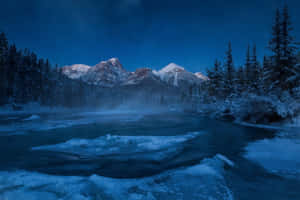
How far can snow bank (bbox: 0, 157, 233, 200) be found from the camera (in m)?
3.26

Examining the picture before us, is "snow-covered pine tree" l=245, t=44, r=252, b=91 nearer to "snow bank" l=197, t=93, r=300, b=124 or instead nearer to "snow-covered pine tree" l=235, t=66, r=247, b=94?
"snow-covered pine tree" l=235, t=66, r=247, b=94

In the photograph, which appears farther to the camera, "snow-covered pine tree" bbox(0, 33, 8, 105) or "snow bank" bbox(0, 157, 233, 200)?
"snow-covered pine tree" bbox(0, 33, 8, 105)

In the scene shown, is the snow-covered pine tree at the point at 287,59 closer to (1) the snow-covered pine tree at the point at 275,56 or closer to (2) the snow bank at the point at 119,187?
(1) the snow-covered pine tree at the point at 275,56

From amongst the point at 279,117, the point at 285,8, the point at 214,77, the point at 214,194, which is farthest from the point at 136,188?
the point at 214,77

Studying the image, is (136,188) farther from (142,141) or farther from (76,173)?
(142,141)

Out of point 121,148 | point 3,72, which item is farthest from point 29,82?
point 121,148

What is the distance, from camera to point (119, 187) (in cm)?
368

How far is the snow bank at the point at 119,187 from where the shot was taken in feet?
10.7

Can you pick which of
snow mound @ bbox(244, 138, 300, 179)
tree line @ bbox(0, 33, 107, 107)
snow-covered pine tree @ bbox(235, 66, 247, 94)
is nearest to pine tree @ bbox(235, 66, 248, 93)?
snow-covered pine tree @ bbox(235, 66, 247, 94)

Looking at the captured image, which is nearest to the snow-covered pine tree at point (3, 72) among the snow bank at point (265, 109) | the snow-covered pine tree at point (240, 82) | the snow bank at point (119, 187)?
the snow bank at point (119, 187)

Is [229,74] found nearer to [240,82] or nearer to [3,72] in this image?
[240,82]

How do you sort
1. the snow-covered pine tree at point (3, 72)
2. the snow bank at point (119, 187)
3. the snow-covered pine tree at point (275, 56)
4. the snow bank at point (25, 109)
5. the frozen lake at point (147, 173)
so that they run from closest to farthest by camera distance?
1. the snow bank at point (119, 187)
2. the frozen lake at point (147, 173)
3. the snow-covered pine tree at point (275, 56)
4. the snow bank at point (25, 109)
5. the snow-covered pine tree at point (3, 72)

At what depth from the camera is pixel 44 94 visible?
56.8 meters

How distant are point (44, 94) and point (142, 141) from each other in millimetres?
63140
